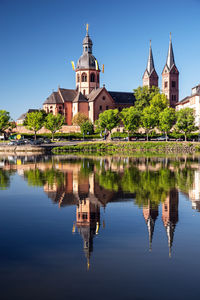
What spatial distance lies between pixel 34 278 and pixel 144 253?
3490mm

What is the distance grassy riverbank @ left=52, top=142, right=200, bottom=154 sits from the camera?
260ft

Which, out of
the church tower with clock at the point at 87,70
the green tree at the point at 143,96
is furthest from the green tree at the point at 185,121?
the church tower with clock at the point at 87,70

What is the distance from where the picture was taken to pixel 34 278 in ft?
30.8

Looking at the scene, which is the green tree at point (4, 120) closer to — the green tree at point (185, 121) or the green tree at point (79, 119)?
the green tree at point (79, 119)

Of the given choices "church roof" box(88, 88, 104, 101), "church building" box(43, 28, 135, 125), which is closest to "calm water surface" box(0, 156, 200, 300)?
"church roof" box(88, 88, 104, 101)

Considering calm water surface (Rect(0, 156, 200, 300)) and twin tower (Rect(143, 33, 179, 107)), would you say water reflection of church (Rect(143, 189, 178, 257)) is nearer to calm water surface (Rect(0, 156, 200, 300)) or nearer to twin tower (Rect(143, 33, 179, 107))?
calm water surface (Rect(0, 156, 200, 300))

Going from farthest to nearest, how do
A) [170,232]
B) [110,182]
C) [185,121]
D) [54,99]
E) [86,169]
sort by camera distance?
[54,99]
[185,121]
[86,169]
[110,182]
[170,232]

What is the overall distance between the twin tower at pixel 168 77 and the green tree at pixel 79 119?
3473 centimetres

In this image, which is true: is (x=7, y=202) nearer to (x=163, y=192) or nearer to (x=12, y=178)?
(x=163, y=192)

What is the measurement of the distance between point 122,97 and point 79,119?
25739 millimetres

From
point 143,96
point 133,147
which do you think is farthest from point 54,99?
point 133,147

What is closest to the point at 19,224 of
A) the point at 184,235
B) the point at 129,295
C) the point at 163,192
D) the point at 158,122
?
the point at 184,235

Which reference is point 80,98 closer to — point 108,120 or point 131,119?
point 108,120

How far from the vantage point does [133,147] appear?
81.4m
